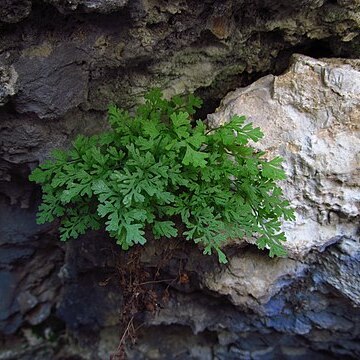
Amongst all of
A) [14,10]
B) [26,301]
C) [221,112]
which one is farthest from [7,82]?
[26,301]

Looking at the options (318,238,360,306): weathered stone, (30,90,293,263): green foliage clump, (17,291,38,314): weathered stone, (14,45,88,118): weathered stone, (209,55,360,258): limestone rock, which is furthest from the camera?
(17,291,38,314): weathered stone

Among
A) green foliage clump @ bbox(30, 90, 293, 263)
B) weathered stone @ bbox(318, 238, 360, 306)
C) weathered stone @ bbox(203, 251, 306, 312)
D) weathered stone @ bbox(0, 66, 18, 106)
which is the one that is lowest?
weathered stone @ bbox(203, 251, 306, 312)

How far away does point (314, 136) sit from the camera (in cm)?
233

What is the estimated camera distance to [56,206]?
7.57ft

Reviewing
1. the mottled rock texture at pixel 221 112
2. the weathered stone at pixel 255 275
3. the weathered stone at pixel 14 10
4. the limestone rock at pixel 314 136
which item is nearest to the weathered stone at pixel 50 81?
the mottled rock texture at pixel 221 112

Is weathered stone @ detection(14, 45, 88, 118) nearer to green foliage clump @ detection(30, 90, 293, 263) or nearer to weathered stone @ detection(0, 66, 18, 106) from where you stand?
weathered stone @ detection(0, 66, 18, 106)

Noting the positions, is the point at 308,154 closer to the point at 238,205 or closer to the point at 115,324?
the point at 238,205

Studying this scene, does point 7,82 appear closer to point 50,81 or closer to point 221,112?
point 50,81

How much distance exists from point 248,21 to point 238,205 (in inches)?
40.4

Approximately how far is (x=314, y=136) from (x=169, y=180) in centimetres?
81

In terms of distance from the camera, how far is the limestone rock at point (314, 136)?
7.56 feet

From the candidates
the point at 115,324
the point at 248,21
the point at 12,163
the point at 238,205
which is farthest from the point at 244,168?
the point at 115,324

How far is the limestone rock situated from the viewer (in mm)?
2305

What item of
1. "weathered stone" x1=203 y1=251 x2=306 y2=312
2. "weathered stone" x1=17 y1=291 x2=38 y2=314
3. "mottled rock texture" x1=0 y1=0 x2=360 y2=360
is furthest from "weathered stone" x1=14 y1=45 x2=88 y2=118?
"weathered stone" x1=17 y1=291 x2=38 y2=314
